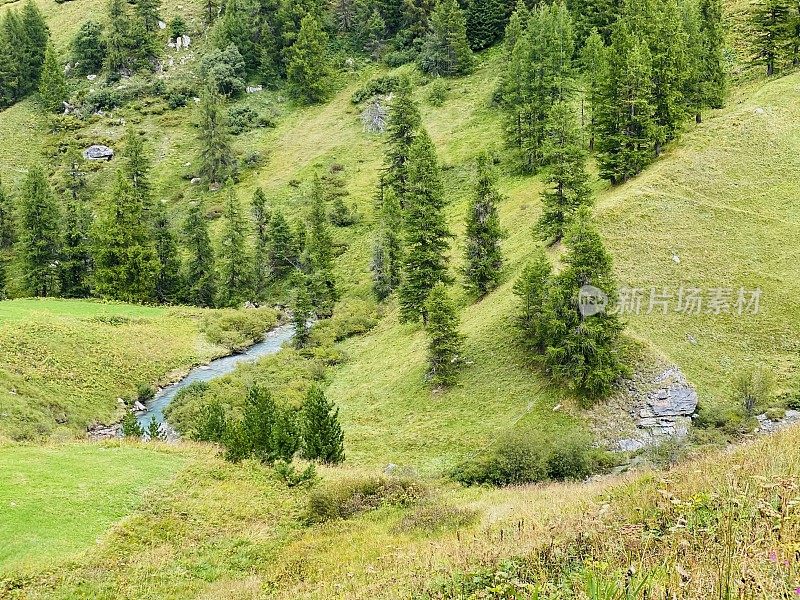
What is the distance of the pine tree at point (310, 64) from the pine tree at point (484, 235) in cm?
6030

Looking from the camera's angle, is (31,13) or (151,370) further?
(31,13)

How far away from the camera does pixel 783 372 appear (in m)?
34.7

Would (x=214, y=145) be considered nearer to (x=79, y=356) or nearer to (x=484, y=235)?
(x=79, y=356)

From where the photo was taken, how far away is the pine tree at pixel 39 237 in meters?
70.9

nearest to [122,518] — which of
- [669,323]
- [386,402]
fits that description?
[386,402]

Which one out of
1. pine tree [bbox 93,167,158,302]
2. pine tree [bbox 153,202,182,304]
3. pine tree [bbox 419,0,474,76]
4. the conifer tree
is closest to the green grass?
the conifer tree

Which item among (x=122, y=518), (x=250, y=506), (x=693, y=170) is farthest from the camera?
(x=693, y=170)

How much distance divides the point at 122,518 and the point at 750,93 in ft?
201

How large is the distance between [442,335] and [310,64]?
2896 inches

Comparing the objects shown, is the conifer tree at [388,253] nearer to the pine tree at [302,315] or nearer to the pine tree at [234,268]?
the pine tree at [302,315]

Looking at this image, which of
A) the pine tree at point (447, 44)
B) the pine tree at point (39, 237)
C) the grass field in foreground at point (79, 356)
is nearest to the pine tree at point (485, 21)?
the pine tree at point (447, 44)

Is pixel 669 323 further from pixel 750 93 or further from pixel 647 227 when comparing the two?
pixel 750 93

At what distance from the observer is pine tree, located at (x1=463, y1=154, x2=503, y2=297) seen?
47094mm

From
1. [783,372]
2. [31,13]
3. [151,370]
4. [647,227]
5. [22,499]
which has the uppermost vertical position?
[31,13]
